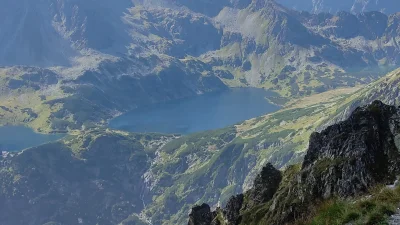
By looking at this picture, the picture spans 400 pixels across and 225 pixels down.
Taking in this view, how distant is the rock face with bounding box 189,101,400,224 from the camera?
2833 cm

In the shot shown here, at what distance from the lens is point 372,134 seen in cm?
3278

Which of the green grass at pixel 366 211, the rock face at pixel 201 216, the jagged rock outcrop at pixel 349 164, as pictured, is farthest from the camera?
the rock face at pixel 201 216

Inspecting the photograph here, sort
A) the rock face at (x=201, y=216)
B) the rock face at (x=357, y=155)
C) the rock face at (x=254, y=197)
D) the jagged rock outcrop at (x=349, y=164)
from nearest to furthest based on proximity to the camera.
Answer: the rock face at (x=357, y=155)
the jagged rock outcrop at (x=349, y=164)
the rock face at (x=254, y=197)
the rock face at (x=201, y=216)

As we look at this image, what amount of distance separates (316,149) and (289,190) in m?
5.84

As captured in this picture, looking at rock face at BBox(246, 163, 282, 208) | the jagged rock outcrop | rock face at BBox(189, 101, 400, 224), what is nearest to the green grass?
rock face at BBox(189, 101, 400, 224)

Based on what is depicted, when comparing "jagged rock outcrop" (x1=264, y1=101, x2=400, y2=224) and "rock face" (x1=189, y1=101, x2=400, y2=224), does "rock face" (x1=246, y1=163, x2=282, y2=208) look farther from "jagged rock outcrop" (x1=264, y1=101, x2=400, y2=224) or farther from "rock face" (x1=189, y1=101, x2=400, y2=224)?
"jagged rock outcrop" (x1=264, y1=101, x2=400, y2=224)

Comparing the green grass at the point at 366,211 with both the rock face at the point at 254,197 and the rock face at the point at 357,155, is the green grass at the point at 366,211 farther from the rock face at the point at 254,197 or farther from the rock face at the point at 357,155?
the rock face at the point at 254,197

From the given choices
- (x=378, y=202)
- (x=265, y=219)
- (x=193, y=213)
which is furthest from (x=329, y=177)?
(x=193, y=213)

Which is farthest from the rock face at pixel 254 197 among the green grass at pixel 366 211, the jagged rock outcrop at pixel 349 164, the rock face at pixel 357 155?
the green grass at pixel 366 211

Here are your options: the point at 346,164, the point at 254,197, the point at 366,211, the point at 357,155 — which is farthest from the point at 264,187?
the point at 366,211

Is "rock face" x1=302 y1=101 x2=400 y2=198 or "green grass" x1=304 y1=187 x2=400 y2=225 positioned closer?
"green grass" x1=304 y1=187 x2=400 y2=225

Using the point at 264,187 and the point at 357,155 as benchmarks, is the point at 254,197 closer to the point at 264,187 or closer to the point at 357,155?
the point at 264,187

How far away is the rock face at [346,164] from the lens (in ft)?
92.9

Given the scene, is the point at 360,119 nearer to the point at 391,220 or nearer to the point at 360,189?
the point at 360,189
